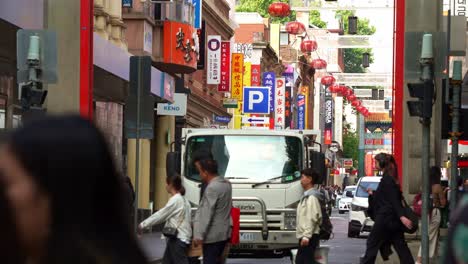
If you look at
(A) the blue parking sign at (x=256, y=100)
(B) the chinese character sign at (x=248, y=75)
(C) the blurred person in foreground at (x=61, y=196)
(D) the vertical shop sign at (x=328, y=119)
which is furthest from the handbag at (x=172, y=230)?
(D) the vertical shop sign at (x=328, y=119)

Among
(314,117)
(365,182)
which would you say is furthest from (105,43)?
(314,117)

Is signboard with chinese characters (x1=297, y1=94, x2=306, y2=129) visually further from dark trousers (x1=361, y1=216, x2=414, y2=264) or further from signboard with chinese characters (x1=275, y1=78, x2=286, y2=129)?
dark trousers (x1=361, y1=216, x2=414, y2=264)

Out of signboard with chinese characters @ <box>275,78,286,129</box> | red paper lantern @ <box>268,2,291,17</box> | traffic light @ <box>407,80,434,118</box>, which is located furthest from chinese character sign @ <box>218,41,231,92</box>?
traffic light @ <box>407,80,434,118</box>

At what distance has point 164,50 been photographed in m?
44.8

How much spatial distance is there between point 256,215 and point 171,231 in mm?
6949

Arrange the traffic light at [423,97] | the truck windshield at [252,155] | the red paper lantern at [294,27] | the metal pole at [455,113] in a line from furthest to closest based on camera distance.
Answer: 1. the red paper lantern at [294,27]
2. the truck windshield at [252,155]
3. the metal pole at [455,113]
4. the traffic light at [423,97]

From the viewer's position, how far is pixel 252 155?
23.1 meters

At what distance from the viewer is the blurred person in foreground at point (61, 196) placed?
281 cm

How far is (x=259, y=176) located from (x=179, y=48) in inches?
900

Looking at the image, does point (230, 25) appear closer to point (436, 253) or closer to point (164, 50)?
point (164, 50)

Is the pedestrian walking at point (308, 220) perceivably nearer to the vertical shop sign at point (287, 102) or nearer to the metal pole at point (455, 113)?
the metal pole at point (455, 113)

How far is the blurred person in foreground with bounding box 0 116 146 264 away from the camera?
2811 millimetres

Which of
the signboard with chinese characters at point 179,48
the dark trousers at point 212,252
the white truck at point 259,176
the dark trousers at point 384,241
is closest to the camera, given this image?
the dark trousers at point 212,252

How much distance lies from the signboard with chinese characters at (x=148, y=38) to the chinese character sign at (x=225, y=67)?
57.1ft
